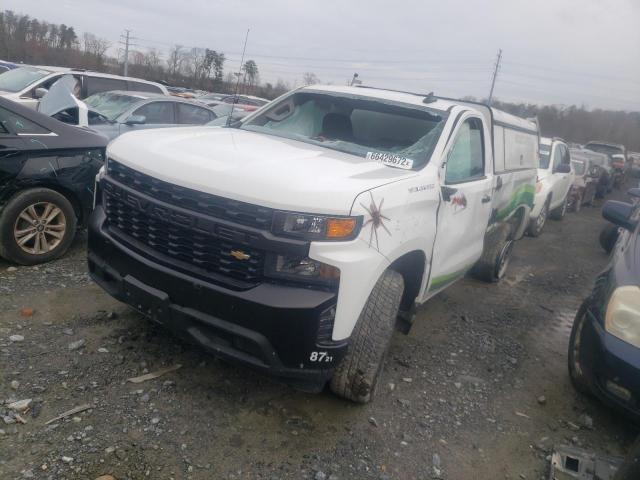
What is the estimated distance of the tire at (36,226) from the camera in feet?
14.0

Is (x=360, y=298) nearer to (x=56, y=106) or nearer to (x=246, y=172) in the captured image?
(x=246, y=172)

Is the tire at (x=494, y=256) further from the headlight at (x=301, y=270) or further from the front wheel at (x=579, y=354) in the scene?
the headlight at (x=301, y=270)

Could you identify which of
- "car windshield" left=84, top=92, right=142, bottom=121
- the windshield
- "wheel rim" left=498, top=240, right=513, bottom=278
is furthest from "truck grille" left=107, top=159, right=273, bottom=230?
the windshield

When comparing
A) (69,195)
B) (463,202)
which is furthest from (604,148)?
(69,195)

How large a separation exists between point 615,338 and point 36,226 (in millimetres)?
4658

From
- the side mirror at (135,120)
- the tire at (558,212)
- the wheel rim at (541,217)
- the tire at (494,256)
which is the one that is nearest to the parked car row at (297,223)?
the tire at (494,256)

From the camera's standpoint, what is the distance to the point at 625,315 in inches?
117

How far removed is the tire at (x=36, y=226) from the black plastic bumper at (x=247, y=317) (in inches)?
83.7

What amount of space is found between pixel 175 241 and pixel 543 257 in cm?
693

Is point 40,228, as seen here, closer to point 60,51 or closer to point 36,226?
point 36,226

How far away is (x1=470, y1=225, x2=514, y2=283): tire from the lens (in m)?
5.66

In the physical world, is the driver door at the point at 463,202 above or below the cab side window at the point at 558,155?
below

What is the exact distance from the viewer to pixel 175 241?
2689 mm

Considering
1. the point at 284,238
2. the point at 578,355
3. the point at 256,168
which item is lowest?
the point at 578,355
